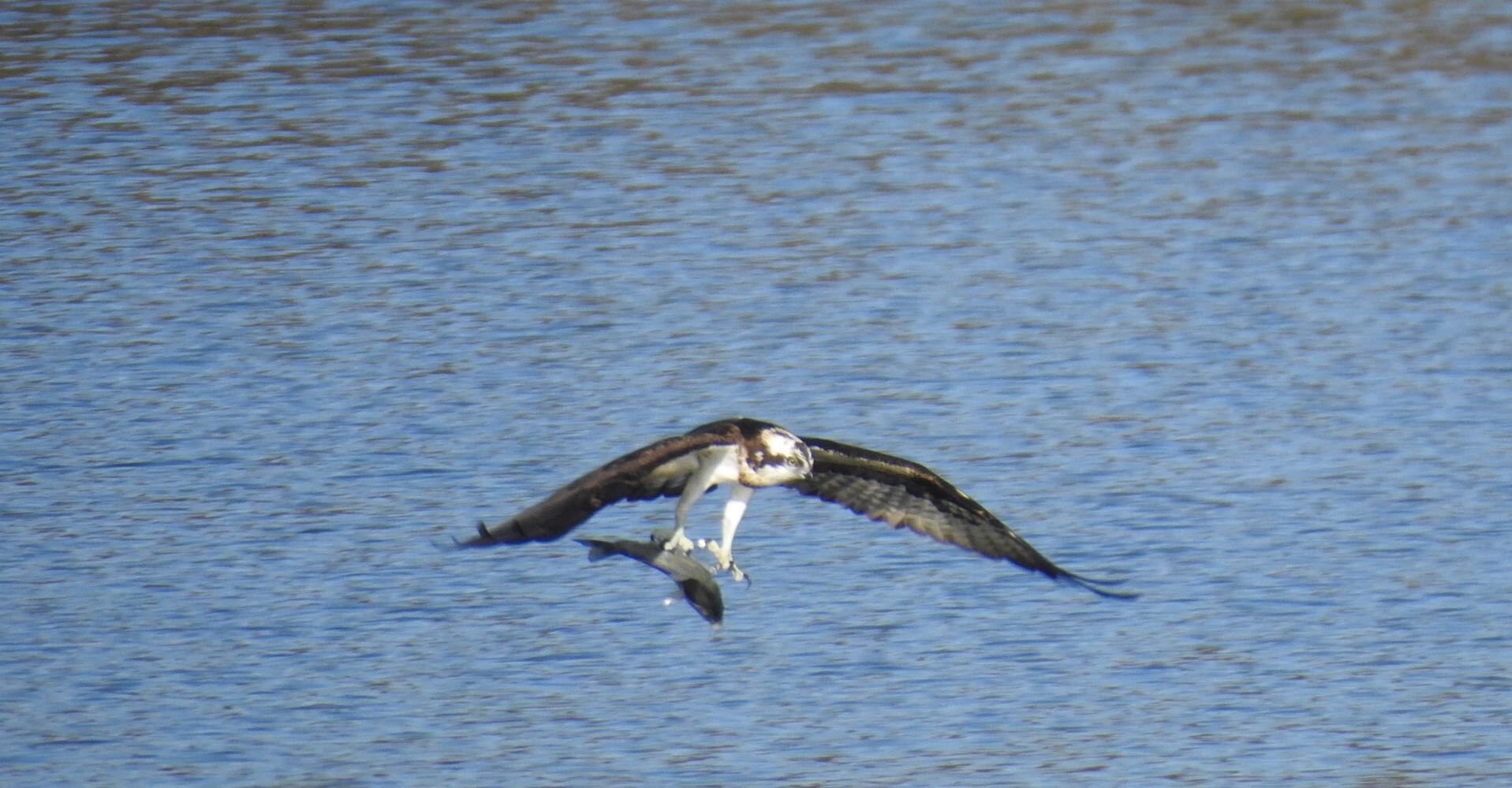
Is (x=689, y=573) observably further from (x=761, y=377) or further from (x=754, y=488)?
(x=761, y=377)

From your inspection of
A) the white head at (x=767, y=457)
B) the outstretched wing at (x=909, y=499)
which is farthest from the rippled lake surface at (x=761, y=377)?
the white head at (x=767, y=457)

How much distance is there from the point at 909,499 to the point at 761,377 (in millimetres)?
3913

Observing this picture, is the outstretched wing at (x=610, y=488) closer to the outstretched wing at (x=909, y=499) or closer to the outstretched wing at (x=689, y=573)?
the outstretched wing at (x=689, y=573)

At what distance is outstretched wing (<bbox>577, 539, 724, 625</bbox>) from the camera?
5789 mm

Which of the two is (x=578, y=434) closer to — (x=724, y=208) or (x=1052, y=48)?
(x=724, y=208)

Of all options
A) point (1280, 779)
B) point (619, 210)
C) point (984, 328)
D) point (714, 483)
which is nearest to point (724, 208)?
point (619, 210)

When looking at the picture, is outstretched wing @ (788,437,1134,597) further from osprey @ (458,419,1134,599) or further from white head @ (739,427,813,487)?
white head @ (739,427,813,487)

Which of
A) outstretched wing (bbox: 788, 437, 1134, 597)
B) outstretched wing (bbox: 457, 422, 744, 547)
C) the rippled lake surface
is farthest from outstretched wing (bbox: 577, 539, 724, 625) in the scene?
the rippled lake surface

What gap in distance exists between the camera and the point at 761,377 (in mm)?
10586

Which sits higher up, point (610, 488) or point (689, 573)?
point (610, 488)

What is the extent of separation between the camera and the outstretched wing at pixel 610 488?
510 cm

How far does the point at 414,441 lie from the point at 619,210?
3303mm

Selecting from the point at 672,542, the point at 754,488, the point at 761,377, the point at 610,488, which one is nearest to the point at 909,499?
the point at 754,488

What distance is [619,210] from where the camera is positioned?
12977 mm
